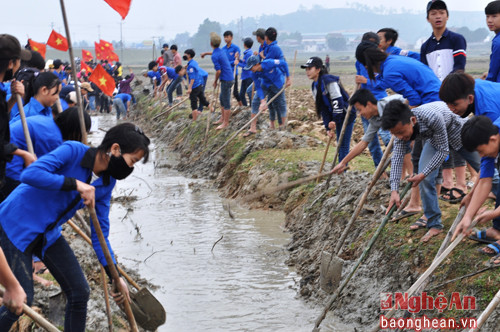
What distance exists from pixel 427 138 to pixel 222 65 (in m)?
9.41

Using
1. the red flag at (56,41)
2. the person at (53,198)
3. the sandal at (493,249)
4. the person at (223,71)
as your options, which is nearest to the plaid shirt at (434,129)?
the sandal at (493,249)

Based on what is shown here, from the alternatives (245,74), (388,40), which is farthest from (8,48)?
(245,74)

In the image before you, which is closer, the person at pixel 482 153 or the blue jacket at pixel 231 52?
the person at pixel 482 153

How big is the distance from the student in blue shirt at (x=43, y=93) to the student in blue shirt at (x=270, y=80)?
708 centimetres

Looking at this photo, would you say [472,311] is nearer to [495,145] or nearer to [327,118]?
[495,145]

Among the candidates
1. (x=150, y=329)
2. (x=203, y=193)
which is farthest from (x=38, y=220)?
(x=203, y=193)

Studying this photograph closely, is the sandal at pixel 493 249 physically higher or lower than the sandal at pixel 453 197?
lower

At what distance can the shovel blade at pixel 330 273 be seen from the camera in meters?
6.23

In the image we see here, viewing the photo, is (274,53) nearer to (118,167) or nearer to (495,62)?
(495,62)

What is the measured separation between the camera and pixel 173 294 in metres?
7.24

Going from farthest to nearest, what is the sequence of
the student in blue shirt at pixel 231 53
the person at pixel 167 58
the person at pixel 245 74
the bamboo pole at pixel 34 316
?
the person at pixel 167 58 → the student in blue shirt at pixel 231 53 → the person at pixel 245 74 → the bamboo pole at pixel 34 316

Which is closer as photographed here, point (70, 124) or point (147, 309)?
point (70, 124)

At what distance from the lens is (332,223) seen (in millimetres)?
7719

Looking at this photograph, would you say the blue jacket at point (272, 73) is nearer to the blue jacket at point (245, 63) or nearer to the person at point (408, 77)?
the blue jacket at point (245, 63)
